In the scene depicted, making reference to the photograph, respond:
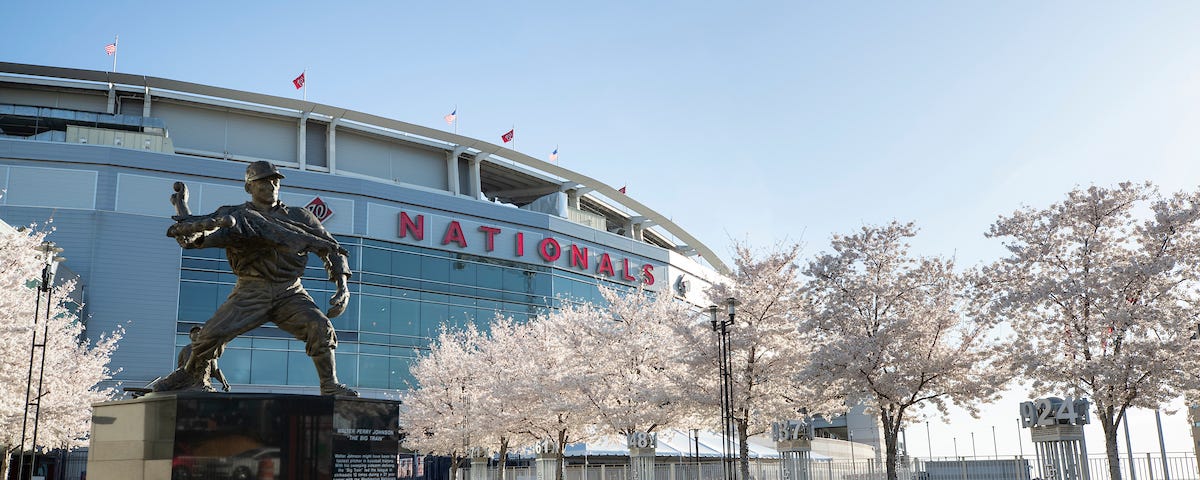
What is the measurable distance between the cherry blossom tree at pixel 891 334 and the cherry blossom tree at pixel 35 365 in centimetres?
2193

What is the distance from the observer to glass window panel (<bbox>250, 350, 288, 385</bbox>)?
49.5 metres

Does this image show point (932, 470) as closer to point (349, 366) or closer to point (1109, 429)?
point (1109, 429)

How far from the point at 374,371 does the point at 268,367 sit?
5.40 m

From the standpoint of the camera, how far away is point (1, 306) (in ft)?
88.3

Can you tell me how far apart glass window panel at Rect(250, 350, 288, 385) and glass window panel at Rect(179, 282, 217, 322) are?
313 cm

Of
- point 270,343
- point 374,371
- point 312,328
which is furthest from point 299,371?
point 312,328

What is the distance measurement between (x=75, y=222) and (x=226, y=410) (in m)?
41.3

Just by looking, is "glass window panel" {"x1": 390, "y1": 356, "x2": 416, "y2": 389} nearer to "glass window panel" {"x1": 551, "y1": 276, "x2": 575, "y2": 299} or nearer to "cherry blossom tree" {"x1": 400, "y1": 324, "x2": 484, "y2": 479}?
"cherry blossom tree" {"x1": 400, "y1": 324, "x2": 484, "y2": 479}

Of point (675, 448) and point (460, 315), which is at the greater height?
point (460, 315)

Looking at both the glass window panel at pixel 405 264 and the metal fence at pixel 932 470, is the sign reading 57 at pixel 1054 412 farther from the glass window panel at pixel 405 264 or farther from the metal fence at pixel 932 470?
the glass window panel at pixel 405 264

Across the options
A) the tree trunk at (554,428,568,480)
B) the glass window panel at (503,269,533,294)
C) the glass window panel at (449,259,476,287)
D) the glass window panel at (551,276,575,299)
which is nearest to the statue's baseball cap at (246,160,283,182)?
the tree trunk at (554,428,568,480)

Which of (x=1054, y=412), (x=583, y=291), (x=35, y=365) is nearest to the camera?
(x=1054, y=412)

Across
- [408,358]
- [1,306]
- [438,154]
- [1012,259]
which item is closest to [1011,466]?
[1012,259]

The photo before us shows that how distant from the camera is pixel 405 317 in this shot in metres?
53.3
